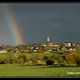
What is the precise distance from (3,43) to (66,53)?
86cm

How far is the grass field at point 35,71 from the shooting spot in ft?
15.8

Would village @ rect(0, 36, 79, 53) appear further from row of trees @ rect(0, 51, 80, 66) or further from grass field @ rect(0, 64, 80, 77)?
grass field @ rect(0, 64, 80, 77)

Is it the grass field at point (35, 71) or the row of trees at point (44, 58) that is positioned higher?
the row of trees at point (44, 58)

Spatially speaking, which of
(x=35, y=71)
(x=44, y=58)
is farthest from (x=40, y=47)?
(x=35, y=71)

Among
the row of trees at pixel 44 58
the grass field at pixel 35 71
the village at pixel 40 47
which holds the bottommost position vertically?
the grass field at pixel 35 71

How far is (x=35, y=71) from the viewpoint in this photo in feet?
15.9

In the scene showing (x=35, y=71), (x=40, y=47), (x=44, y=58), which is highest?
(x=40, y=47)

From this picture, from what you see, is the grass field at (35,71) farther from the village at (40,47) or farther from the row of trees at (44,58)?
the village at (40,47)

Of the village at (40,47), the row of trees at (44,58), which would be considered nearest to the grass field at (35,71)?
the row of trees at (44,58)

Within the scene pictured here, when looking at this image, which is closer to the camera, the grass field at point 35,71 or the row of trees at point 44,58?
the grass field at point 35,71

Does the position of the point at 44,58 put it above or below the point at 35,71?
above

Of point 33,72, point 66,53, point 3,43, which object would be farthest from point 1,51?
point 66,53

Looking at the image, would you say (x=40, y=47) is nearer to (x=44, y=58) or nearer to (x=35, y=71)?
(x=44, y=58)

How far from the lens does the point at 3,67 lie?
4.87 meters
